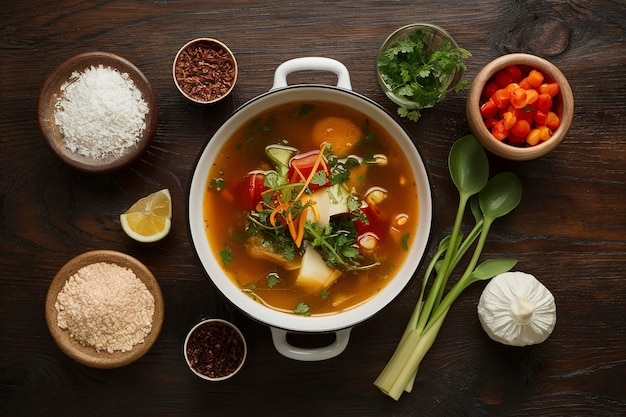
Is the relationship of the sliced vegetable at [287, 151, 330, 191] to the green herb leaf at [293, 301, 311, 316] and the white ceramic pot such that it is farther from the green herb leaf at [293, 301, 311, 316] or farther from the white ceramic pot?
the green herb leaf at [293, 301, 311, 316]

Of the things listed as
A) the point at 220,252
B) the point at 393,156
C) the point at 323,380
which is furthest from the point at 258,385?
the point at 393,156

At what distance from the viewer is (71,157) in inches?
83.3

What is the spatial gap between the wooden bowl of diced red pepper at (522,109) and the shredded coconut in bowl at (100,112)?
114cm

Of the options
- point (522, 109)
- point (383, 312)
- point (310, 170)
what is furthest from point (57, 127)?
point (522, 109)

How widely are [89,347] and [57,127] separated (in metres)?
→ 0.76

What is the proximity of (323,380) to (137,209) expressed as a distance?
908mm

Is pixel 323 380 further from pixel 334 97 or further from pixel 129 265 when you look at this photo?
pixel 334 97

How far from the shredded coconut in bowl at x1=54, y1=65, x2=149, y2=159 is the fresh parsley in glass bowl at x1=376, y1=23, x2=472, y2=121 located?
2.76 ft

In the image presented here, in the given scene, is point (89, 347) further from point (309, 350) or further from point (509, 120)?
point (509, 120)

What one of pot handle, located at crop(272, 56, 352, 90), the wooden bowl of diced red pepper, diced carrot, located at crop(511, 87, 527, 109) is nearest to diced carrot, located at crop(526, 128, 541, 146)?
the wooden bowl of diced red pepper

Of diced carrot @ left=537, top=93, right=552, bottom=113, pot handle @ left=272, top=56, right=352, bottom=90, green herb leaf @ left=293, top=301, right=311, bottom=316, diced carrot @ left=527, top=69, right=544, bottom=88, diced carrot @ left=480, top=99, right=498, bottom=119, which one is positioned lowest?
green herb leaf @ left=293, top=301, right=311, bottom=316

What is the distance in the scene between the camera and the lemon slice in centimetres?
216

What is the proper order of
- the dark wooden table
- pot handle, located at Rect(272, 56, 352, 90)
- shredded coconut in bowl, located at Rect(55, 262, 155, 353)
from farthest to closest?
the dark wooden table, shredded coconut in bowl, located at Rect(55, 262, 155, 353), pot handle, located at Rect(272, 56, 352, 90)

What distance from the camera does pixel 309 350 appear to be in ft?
7.00
